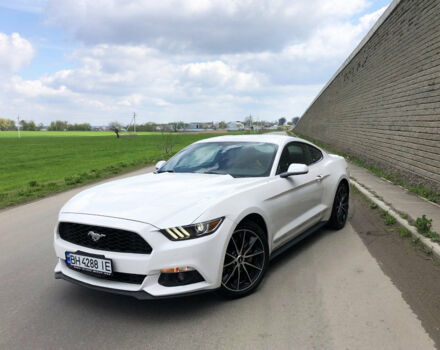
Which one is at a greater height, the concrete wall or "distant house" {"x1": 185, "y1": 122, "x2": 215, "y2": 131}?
the concrete wall

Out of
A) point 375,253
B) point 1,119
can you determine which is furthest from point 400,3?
point 1,119

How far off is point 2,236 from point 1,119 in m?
173

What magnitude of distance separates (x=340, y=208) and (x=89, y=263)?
3.93 metres

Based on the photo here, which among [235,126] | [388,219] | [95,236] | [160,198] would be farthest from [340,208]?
[235,126]

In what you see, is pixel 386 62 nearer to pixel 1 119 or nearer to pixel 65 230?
pixel 65 230

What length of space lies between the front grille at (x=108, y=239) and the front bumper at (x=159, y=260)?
46 mm

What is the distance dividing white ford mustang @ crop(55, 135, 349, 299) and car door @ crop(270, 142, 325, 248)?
1 centimetres

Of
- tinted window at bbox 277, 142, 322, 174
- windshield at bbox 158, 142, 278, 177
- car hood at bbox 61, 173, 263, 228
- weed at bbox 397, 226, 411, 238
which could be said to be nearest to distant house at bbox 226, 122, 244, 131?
tinted window at bbox 277, 142, 322, 174

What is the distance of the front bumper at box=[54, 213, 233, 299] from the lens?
2.83m

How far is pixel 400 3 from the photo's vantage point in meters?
10.5

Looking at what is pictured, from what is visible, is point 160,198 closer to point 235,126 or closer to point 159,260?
point 159,260

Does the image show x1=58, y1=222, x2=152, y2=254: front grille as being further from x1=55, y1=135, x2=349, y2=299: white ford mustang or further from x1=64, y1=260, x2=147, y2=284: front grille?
x1=64, y1=260, x2=147, y2=284: front grille

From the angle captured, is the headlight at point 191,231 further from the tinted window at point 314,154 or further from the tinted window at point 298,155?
the tinted window at point 314,154

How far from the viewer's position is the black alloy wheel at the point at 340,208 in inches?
215
